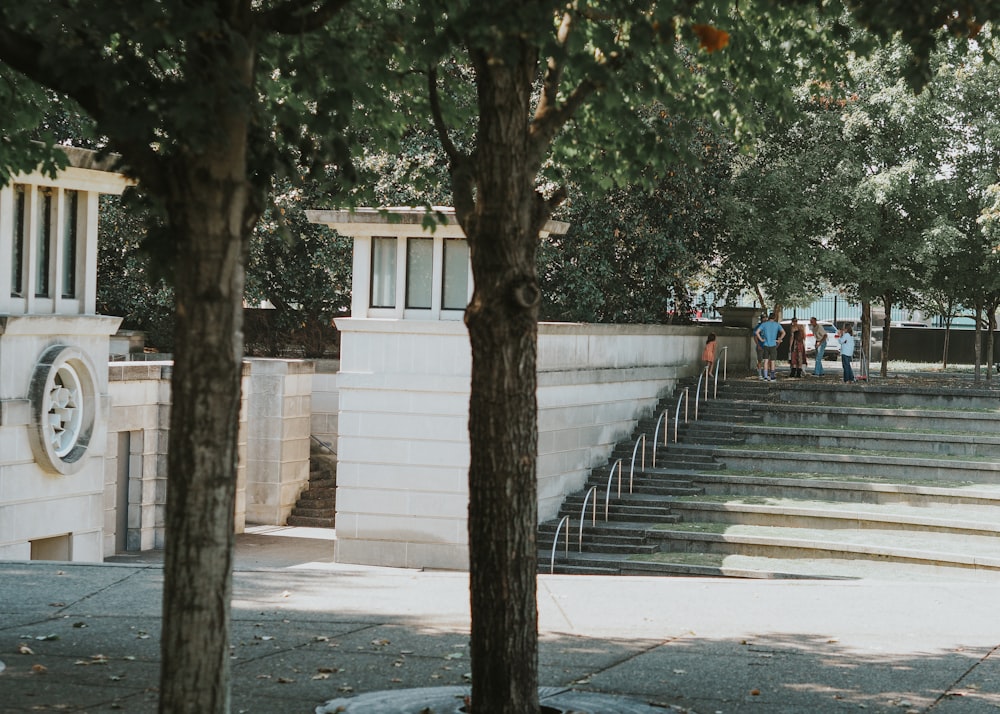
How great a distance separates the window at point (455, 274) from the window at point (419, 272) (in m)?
0.22

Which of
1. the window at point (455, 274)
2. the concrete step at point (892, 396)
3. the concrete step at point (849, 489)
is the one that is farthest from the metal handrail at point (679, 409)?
the window at point (455, 274)

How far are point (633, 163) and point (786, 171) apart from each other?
2100 cm

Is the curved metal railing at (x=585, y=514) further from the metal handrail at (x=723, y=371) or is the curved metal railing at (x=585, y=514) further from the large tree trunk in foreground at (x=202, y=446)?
the large tree trunk in foreground at (x=202, y=446)

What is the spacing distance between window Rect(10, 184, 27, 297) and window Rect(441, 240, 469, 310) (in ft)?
20.8

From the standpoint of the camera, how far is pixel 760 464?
21.8m

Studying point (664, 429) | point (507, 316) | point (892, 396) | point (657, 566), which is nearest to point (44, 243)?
point (657, 566)

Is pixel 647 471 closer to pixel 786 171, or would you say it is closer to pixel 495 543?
pixel 786 171

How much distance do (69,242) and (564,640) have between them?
29.5 ft

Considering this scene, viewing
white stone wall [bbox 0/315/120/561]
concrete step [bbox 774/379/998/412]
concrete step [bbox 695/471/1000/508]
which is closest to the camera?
white stone wall [bbox 0/315/120/561]

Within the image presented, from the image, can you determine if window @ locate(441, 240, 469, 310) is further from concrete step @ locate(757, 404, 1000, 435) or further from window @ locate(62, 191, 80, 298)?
concrete step @ locate(757, 404, 1000, 435)

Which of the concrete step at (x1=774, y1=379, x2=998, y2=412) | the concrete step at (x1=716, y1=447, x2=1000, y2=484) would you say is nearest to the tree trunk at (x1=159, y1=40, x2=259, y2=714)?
the concrete step at (x1=716, y1=447, x2=1000, y2=484)

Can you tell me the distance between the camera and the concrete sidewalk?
7.62m

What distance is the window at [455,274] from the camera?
61.9 feet

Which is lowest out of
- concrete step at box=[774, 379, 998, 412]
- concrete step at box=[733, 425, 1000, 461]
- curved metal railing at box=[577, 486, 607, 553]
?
curved metal railing at box=[577, 486, 607, 553]
